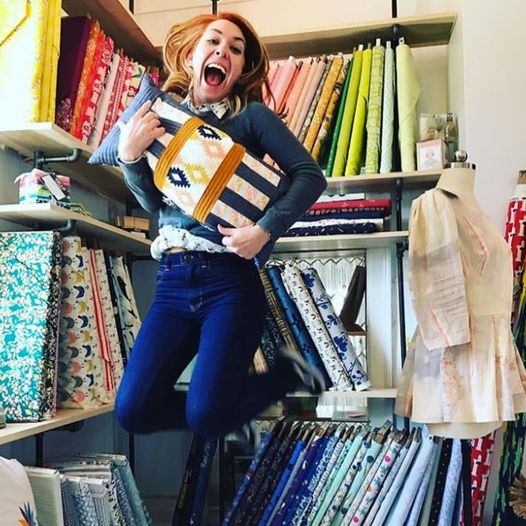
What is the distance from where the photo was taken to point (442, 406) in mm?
1595

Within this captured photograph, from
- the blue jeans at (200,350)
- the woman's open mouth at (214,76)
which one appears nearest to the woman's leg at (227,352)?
the blue jeans at (200,350)

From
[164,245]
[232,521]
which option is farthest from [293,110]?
[232,521]

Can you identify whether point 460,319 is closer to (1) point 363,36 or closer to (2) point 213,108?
(2) point 213,108

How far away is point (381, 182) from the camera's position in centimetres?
213

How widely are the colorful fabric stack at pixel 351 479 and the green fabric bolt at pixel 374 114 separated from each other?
861 millimetres

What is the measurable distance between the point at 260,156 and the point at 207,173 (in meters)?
0.23

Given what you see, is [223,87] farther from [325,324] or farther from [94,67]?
[325,324]

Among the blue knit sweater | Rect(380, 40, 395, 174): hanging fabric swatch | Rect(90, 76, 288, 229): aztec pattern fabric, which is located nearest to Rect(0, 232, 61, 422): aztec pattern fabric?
the blue knit sweater

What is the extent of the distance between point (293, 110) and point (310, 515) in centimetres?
131

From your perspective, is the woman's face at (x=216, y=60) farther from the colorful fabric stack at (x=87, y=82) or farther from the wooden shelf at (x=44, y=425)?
the wooden shelf at (x=44, y=425)

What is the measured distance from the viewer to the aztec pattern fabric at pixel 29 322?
156 cm

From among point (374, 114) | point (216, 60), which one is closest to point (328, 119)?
point (374, 114)

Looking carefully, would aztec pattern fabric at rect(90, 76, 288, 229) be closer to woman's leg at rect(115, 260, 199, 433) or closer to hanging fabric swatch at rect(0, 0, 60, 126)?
woman's leg at rect(115, 260, 199, 433)

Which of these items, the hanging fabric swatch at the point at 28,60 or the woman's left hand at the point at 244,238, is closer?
the woman's left hand at the point at 244,238
